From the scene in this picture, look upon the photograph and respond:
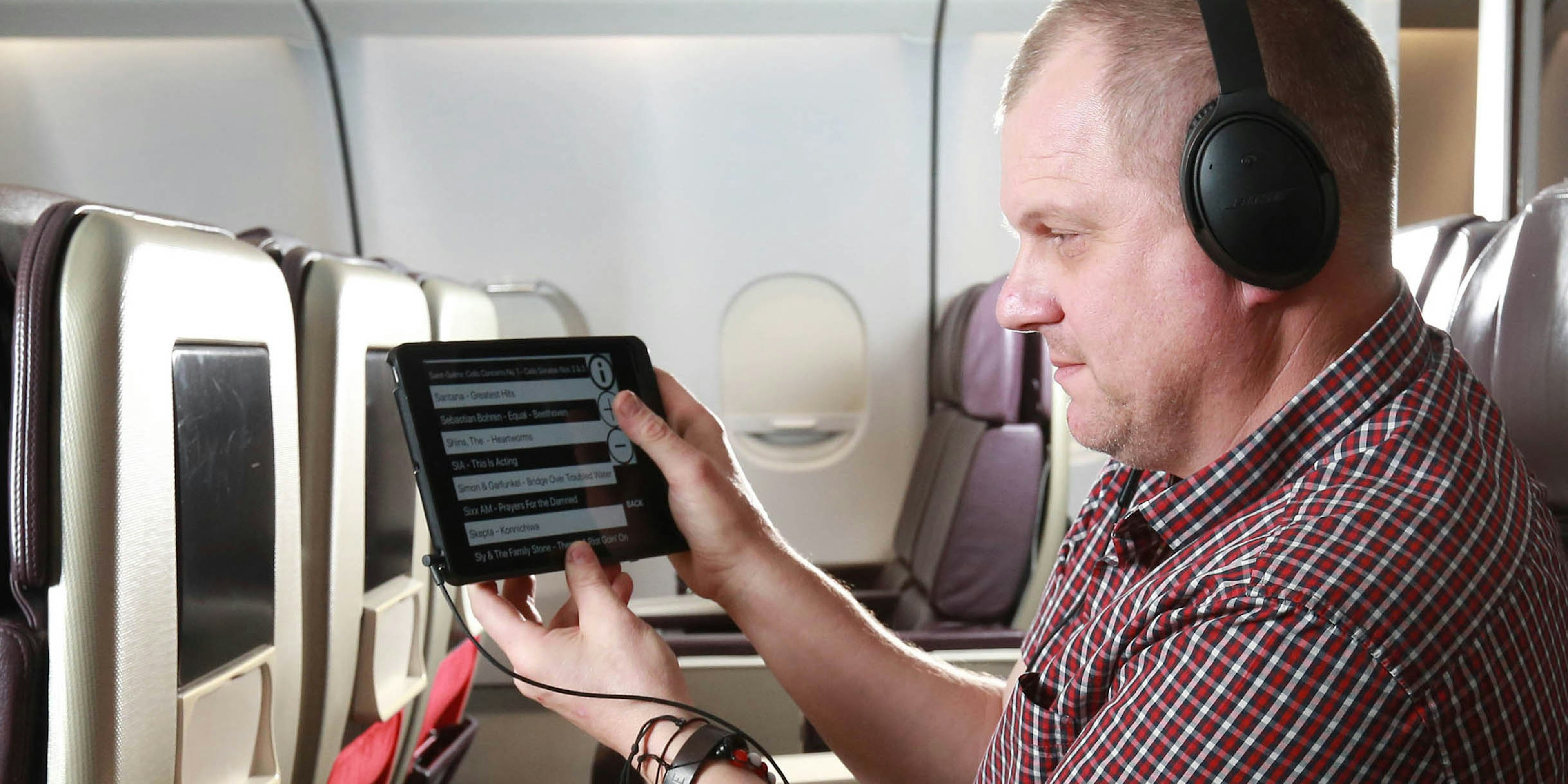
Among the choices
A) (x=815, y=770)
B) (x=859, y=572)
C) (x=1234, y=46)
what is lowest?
(x=859, y=572)

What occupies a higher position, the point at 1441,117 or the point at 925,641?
the point at 1441,117

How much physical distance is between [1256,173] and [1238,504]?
0.82 feet

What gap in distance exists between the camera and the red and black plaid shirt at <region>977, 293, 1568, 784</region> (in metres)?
0.67

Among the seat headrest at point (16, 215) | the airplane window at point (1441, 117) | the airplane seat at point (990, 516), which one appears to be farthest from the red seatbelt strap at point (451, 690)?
the airplane window at point (1441, 117)

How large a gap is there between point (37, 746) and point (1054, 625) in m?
0.92

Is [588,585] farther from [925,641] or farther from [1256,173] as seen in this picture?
[925,641]

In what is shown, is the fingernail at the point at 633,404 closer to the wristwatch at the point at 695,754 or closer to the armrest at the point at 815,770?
the wristwatch at the point at 695,754

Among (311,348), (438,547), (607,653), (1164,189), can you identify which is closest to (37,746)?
(438,547)

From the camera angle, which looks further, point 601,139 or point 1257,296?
point 601,139

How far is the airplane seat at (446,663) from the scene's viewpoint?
7.11 ft

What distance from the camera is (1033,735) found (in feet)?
2.91

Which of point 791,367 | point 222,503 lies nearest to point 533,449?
point 222,503

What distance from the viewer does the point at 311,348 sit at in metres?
1.57

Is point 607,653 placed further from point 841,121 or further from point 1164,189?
point 841,121
